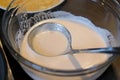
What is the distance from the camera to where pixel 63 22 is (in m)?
0.62

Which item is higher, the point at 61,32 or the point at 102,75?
the point at 61,32

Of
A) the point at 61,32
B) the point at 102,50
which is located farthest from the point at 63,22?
the point at 102,50

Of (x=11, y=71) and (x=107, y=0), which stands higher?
(x=107, y=0)

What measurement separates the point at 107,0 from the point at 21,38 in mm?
225

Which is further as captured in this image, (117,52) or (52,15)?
(52,15)

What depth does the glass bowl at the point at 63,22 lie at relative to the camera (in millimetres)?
516

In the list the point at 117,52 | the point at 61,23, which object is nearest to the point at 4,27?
the point at 61,23

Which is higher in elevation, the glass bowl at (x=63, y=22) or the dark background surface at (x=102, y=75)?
the glass bowl at (x=63, y=22)

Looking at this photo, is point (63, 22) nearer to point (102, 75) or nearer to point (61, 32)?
point (61, 32)

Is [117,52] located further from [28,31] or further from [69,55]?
[28,31]

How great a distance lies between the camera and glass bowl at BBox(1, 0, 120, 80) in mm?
516

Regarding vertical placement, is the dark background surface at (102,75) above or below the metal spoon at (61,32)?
below

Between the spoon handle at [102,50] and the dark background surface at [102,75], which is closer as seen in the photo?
the spoon handle at [102,50]

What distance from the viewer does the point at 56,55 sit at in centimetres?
53
